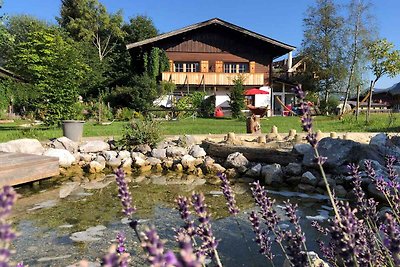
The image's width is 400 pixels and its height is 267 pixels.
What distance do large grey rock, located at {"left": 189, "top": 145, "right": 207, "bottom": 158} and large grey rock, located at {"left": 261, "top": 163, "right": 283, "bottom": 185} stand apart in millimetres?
2292

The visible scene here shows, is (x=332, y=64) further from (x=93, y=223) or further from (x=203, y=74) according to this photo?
(x=93, y=223)

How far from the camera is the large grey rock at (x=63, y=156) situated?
10.3 metres

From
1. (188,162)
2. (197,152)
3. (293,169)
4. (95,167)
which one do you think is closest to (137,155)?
(95,167)

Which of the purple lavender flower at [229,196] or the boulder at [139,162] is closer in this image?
the purple lavender flower at [229,196]

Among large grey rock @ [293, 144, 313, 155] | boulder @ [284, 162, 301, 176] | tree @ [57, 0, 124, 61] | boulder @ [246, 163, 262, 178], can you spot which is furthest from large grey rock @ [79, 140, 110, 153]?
tree @ [57, 0, 124, 61]

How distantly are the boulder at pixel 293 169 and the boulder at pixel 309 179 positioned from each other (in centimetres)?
39

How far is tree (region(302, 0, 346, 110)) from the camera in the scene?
35625 mm

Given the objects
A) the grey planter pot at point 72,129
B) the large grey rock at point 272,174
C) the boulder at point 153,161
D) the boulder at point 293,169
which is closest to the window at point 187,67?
the grey planter pot at point 72,129

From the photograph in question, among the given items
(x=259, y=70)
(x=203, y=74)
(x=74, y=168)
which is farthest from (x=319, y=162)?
(x=259, y=70)

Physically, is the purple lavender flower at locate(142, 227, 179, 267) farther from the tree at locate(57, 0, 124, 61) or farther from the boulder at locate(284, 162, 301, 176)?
the tree at locate(57, 0, 124, 61)

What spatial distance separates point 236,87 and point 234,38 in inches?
338

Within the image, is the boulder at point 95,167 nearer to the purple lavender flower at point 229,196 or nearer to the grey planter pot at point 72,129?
the grey planter pot at point 72,129

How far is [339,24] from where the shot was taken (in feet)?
118

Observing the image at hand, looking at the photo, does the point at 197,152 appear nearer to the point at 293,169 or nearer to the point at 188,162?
the point at 188,162
